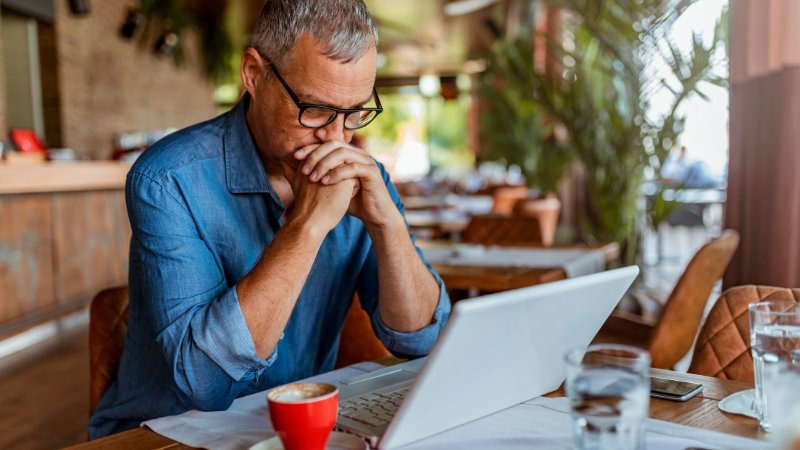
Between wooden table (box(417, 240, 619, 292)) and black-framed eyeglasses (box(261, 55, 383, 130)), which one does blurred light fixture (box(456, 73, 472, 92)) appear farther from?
black-framed eyeglasses (box(261, 55, 383, 130))

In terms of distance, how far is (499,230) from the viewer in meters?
3.80

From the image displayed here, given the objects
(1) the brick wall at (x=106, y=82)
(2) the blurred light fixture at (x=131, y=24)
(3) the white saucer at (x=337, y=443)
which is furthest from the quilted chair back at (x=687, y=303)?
(2) the blurred light fixture at (x=131, y=24)

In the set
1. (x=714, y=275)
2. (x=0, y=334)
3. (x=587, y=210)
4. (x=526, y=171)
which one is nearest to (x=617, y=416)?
(x=714, y=275)

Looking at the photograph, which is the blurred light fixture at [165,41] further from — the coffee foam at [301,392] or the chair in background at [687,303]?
the coffee foam at [301,392]

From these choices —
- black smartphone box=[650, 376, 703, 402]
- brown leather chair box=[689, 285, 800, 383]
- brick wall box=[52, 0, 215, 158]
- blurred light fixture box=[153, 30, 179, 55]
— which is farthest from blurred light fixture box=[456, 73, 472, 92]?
black smartphone box=[650, 376, 703, 402]

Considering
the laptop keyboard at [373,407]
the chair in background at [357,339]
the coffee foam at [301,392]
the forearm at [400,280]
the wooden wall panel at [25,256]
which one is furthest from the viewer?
the wooden wall panel at [25,256]

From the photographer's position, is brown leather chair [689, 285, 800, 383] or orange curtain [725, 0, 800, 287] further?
orange curtain [725, 0, 800, 287]

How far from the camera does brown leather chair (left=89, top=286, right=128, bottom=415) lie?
146 centimetres

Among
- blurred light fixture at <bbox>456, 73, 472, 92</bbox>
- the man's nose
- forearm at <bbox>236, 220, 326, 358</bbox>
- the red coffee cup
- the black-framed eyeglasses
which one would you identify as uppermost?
blurred light fixture at <bbox>456, 73, 472, 92</bbox>

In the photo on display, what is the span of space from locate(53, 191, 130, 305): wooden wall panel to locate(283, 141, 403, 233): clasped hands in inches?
166

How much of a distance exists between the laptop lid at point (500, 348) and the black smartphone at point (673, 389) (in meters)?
0.17

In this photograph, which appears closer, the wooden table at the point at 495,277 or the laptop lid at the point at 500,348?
the laptop lid at the point at 500,348

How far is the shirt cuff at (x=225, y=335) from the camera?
1.11 meters

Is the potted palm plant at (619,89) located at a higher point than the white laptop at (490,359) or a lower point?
higher
